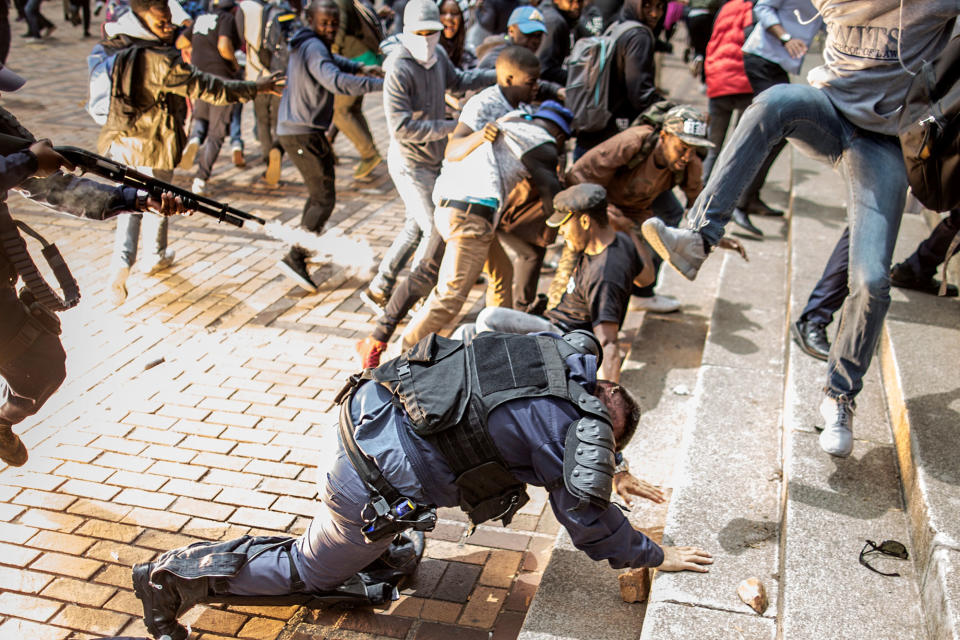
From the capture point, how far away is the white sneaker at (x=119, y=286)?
5.09m

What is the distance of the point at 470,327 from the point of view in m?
3.69

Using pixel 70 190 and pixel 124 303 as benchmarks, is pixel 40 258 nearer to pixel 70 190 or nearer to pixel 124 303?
pixel 70 190

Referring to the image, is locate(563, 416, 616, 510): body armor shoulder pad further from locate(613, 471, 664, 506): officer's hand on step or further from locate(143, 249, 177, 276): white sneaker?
locate(143, 249, 177, 276): white sneaker

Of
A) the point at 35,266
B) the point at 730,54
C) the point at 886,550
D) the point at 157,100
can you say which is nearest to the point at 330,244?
the point at 157,100

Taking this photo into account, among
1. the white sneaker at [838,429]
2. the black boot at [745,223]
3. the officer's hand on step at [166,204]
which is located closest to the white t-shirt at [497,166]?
the officer's hand on step at [166,204]

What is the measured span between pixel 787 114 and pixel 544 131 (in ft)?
5.25

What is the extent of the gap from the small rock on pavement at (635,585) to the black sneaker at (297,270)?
3.67 metres

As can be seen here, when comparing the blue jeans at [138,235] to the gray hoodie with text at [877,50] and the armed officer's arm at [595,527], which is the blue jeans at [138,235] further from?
the gray hoodie with text at [877,50]

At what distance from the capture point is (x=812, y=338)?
453 centimetres

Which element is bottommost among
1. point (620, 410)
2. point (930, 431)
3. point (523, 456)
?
point (930, 431)

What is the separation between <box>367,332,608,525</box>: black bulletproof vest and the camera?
2.83m

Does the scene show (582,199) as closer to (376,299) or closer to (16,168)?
(376,299)

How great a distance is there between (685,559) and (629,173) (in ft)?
8.46

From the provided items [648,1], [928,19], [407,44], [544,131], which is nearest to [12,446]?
[544,131]
